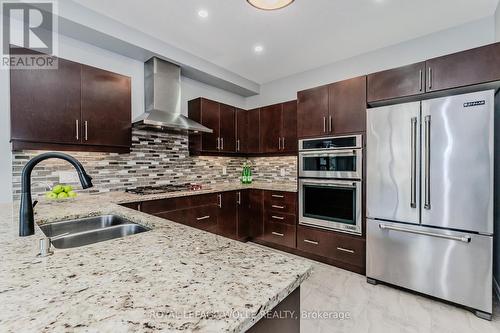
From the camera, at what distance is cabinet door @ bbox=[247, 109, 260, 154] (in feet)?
12.7

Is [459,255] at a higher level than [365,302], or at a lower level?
higher

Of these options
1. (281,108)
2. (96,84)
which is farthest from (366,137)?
(96,84)

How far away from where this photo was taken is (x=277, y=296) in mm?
574

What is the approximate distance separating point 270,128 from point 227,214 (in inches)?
59.6

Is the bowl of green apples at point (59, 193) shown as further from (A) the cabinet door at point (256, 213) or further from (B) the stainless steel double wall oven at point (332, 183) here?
(B) the stainless steel double wall oven at point (332, 183)

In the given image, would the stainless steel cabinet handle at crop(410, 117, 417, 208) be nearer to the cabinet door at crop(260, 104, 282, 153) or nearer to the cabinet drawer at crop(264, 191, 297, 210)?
the cabinet drawer at crop(264, 191, 297, 210)

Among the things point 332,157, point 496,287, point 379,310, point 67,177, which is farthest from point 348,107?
point 67,177

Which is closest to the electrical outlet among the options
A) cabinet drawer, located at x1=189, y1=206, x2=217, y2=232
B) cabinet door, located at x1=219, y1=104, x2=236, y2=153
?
cabinet drawer, located at x1=189, y1=206, x2=217, y2=232

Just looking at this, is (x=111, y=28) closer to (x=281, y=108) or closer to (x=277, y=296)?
(x=281, y=108)

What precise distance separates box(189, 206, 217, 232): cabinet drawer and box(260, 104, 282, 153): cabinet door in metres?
1.33

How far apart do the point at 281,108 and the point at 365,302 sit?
2.65 m

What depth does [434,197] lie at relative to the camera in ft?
6.66

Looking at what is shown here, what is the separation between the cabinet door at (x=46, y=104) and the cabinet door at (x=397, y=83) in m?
2.97

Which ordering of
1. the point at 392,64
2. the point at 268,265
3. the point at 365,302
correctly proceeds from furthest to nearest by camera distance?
the point at 392,64
the point at 365,302
the point at 268,265
